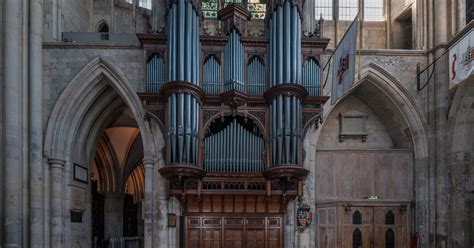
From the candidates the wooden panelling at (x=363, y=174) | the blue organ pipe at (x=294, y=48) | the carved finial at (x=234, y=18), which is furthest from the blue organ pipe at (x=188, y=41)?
the wooden panelling at (x=363, y=174)

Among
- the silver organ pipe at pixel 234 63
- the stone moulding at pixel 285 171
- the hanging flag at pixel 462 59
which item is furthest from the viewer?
the silver organ pipe at pixel 234 63

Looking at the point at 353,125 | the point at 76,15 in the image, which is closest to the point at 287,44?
the point at 353,125

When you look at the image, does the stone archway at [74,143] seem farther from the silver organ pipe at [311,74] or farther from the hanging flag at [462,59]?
the hanging flag at [462,59]

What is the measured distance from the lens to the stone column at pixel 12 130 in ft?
45.0

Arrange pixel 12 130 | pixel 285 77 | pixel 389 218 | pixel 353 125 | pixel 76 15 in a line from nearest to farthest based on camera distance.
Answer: pixel 12 130
pixel 285 77
pixel 389 218
pixel 353 125
pixel 76 15

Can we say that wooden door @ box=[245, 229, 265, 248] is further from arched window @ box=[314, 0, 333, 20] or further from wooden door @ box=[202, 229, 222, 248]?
arched window @ box=[314, 0, 333, 20]

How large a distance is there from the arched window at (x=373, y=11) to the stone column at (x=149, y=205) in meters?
10.9

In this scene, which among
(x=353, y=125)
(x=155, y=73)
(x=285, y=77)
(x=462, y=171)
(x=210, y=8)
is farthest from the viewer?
(x=210, y=8)

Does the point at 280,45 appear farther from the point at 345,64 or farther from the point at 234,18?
the point at 345,64

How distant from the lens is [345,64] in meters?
13.2

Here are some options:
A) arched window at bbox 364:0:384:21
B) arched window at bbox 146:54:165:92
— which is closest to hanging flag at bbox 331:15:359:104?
arched window at bbox 146:54:165:92

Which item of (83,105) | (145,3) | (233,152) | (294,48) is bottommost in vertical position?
(233,152)

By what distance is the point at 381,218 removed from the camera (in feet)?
52.2

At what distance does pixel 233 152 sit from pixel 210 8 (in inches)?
309
